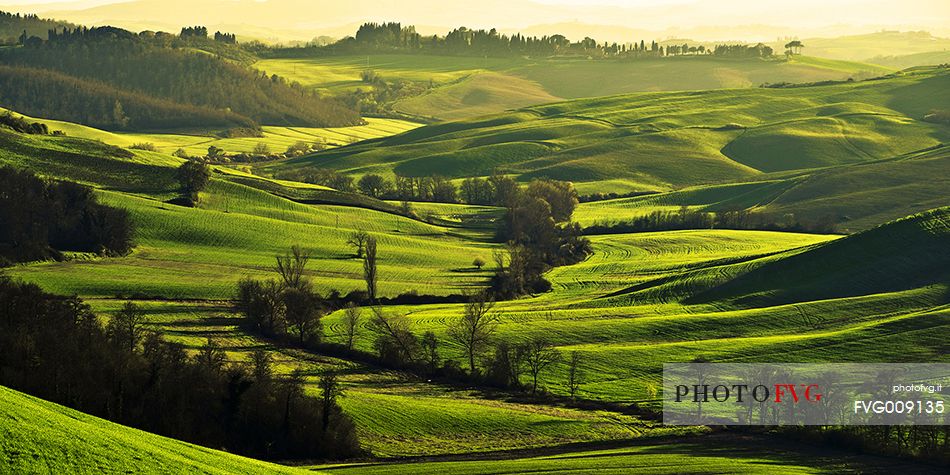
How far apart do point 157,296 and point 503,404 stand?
4588cm

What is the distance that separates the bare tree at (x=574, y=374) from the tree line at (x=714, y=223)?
75175 mm

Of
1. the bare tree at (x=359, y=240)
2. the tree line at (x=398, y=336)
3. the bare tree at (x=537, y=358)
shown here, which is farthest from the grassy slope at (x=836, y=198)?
the bare tree at (x=537, y=358)

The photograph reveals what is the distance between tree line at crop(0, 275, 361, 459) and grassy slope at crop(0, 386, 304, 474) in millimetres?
12187

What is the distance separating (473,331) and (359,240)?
179 ft

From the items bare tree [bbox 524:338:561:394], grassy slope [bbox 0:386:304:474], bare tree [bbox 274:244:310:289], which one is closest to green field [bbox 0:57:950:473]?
grassy slope [bbox 0:386:304:474]

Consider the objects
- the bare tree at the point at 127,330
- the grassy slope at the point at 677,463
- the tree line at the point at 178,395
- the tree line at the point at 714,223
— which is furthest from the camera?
the tree line at the point at 714,223

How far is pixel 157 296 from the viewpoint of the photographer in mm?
109750

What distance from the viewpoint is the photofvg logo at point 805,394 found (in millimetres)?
67562

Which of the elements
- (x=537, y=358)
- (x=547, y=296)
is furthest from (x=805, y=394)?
(x=547, y=296)

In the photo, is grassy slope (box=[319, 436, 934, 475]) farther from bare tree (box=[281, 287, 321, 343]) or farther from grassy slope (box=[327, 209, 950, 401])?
bare tree (box=[281, 287, 321, 343])

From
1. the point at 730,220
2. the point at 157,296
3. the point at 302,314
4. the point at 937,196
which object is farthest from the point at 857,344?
the point at 937,196

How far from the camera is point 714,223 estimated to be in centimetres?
16625

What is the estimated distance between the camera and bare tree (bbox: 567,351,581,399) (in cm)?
8012

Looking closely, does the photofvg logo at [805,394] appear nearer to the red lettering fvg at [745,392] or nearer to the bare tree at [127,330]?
the red lettering fvg at [745,392]
